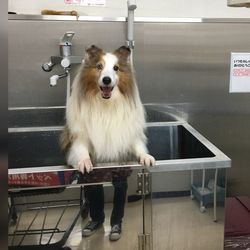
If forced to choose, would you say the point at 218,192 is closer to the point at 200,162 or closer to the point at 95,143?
the point at 200,162

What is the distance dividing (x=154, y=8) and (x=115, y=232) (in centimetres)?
116

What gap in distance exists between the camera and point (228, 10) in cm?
188

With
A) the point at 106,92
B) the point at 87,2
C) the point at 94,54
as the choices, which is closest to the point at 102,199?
the point at 106,92

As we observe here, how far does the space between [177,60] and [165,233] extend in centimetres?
94

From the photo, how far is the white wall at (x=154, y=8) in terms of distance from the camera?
1.72 m

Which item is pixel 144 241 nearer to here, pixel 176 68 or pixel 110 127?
pixel 110 127

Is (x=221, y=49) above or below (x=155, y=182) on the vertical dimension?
above

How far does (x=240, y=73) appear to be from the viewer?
1834mm

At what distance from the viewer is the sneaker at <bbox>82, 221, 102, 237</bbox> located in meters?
1.08

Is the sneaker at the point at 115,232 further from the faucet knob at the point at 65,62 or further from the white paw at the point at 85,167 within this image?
the faucet knob at the point at 65,62

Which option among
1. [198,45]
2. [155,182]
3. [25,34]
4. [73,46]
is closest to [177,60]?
[198,45]

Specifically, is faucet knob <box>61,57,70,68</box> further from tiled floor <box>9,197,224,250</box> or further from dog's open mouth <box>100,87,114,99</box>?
tiled floor <box>9,197,224,250</box>

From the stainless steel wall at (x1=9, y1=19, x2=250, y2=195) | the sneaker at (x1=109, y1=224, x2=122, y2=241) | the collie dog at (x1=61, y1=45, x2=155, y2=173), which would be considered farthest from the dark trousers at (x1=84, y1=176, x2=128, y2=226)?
the stainless steel wall at (x1=9, y1=19, x2=250, y2=195)

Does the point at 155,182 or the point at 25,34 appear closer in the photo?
the point at 155,182
